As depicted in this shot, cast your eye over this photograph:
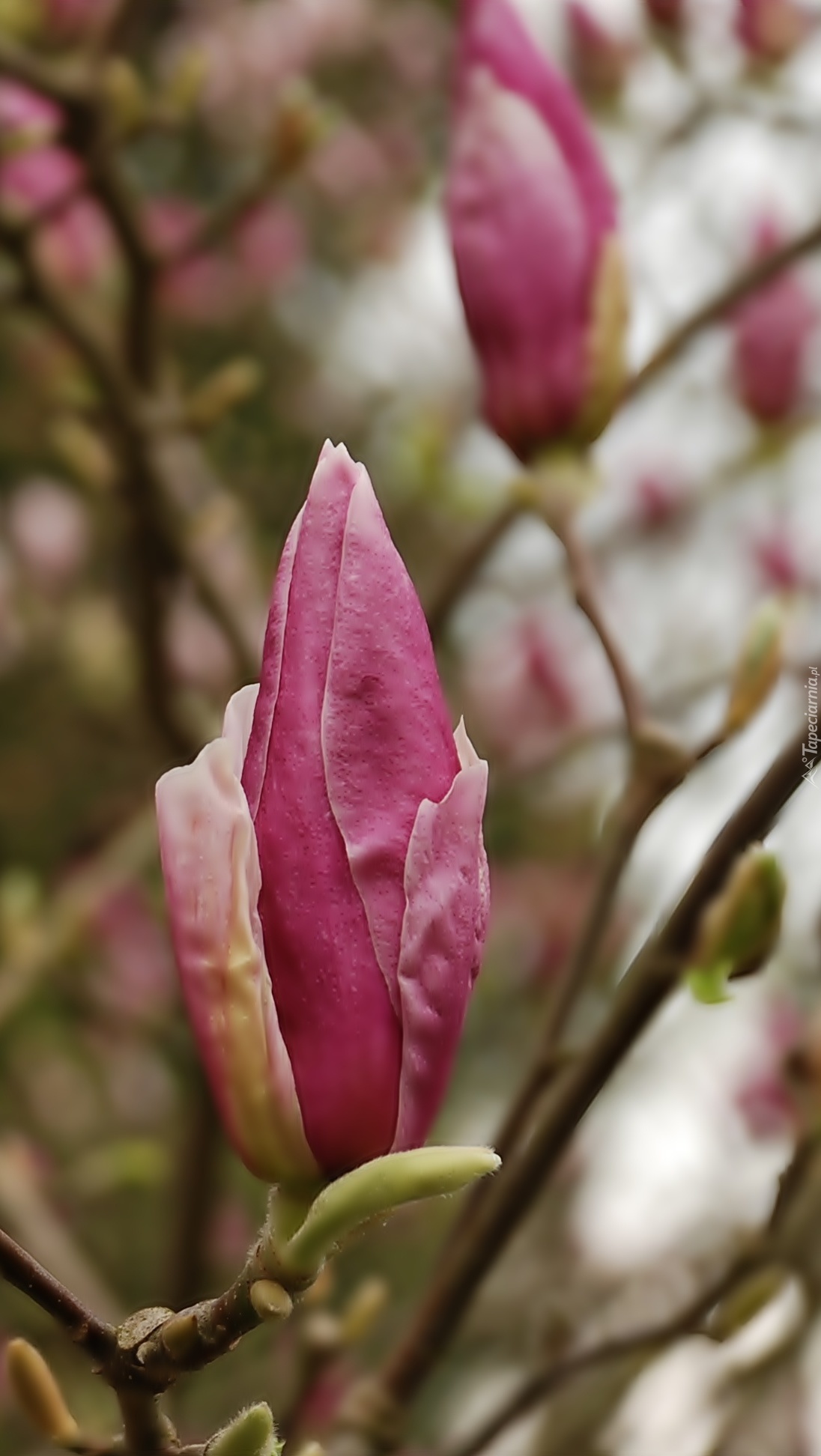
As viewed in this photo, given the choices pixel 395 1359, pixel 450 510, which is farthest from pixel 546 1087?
pixel 450 510

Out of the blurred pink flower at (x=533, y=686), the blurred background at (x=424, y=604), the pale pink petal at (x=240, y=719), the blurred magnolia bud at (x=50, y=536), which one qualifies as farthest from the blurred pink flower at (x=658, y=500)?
the pale pink petal at (x=240, y=719)

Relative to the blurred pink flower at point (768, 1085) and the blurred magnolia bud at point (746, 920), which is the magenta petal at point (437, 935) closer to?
the blurred magnolia bud at point (746, 920)

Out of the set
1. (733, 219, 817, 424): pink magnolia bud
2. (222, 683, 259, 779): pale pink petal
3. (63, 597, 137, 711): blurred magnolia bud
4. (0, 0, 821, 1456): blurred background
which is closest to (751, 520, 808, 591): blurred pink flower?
(0, 0, 821, 1456): blurred background

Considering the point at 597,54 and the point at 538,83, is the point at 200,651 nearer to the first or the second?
the point at 597,54

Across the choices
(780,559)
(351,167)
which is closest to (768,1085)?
(780,559)

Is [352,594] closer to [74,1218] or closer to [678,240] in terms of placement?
[678,240]

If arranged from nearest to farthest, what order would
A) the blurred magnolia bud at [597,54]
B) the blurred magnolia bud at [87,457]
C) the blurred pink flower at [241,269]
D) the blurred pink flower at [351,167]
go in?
the blurred magnolia bud at [87,457] → the blurred magnolia bud at [597,54] → the blurred pink flower at [241,269] → the blurred pink flower at [351,167]
